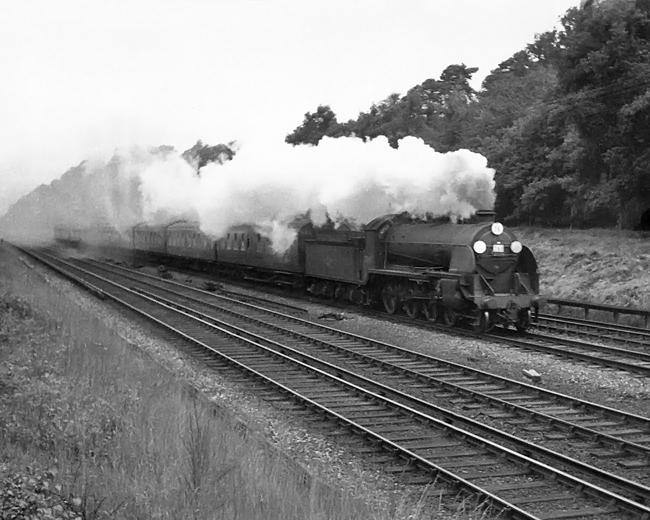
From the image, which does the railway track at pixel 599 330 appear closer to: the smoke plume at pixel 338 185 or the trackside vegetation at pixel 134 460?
the smoke plume at pixel 338 185

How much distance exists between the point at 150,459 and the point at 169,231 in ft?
101

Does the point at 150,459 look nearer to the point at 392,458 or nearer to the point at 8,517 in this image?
the point at 8,517

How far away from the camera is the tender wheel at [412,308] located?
1910 centimetres

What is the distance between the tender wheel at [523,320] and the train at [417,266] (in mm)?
22

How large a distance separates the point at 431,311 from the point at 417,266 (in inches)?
45.1

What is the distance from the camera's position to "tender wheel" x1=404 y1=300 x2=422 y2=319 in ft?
62.7

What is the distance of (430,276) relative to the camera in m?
17.3

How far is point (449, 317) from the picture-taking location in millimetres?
18016

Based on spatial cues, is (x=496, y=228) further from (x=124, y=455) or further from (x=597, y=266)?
(x=597, y=266)

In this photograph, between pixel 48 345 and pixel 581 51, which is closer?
pixel 48 345

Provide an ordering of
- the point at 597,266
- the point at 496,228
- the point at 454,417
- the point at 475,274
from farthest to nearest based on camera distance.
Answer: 1. the point at 597,266
2. the point at 496,228
3. the point at 475,274
4. the point at 454,417

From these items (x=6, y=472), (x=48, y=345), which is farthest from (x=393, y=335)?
(x=6, y=472)

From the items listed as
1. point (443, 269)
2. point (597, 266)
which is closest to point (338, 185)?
point (443, 269)

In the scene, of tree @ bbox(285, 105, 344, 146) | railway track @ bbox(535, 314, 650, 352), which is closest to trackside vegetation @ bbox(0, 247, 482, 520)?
railway track @ bbox(535, 314, 650, 352)
